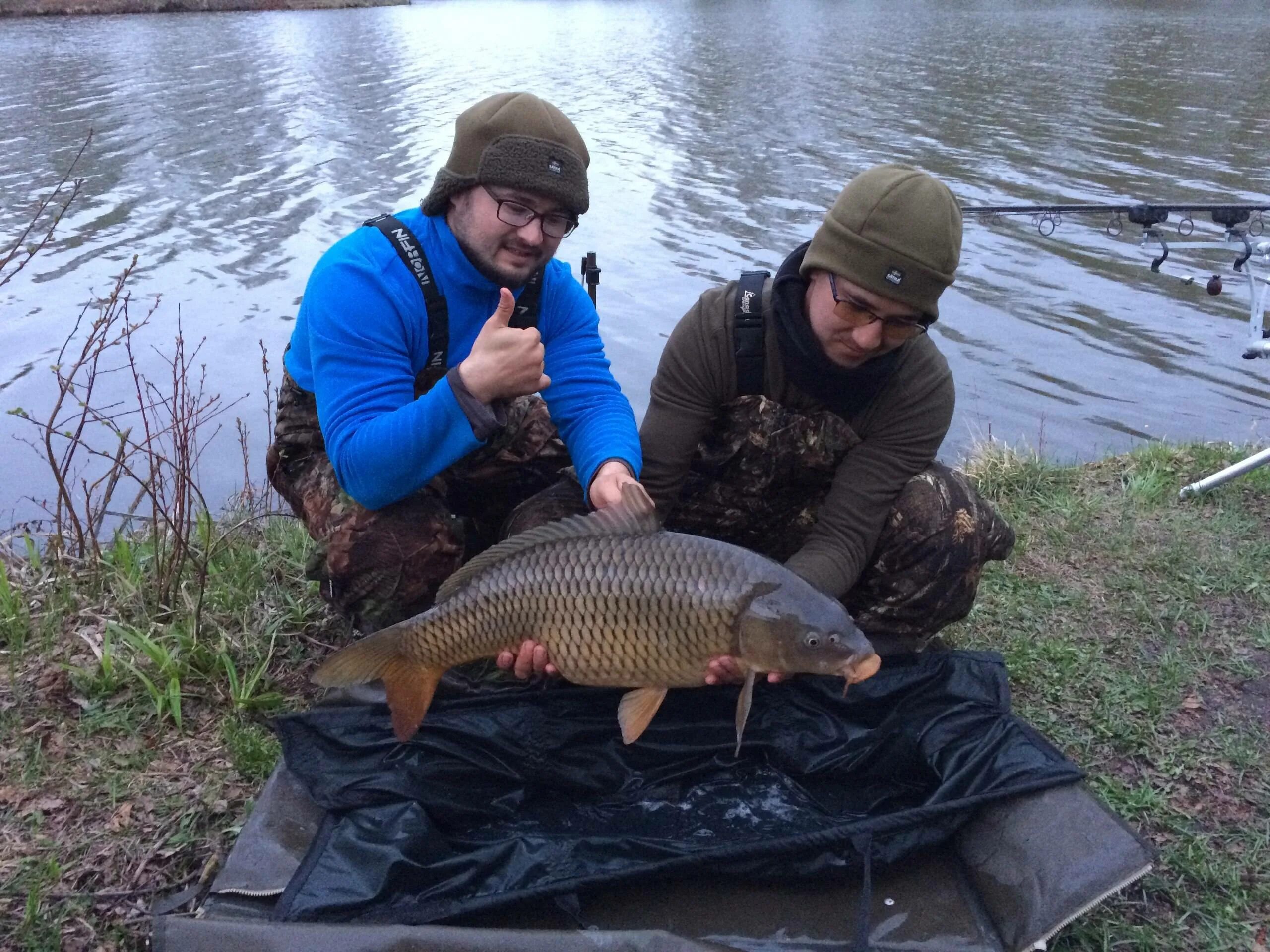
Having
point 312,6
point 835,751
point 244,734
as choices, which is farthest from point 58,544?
point 312,6

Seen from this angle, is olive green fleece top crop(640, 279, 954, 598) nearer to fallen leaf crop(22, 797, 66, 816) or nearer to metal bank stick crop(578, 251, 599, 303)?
metal bank stick crop(578, 251, 599, 303)

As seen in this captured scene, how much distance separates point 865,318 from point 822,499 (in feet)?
1.81

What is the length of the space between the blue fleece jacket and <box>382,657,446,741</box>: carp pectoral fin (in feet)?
1.18

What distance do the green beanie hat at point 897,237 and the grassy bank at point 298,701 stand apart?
0.95 meters

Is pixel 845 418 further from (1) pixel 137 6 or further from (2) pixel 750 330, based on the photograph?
(1) pixel 137 6

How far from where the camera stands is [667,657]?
72.5 inches

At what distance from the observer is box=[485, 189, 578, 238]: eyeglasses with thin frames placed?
6.68 feet

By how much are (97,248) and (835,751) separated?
252 inches

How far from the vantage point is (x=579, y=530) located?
1899 mm

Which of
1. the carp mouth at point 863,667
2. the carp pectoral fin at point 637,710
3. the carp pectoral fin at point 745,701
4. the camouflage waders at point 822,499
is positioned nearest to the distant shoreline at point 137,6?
the camouflage waders at point 822,499

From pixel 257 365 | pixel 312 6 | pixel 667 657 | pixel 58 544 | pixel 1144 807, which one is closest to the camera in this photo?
pixel 667 657

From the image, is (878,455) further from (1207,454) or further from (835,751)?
(1207,454)

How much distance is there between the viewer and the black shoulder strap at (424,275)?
2.13 metres

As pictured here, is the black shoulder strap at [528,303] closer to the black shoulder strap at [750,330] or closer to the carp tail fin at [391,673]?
the black shoulder strap at [750,330]
